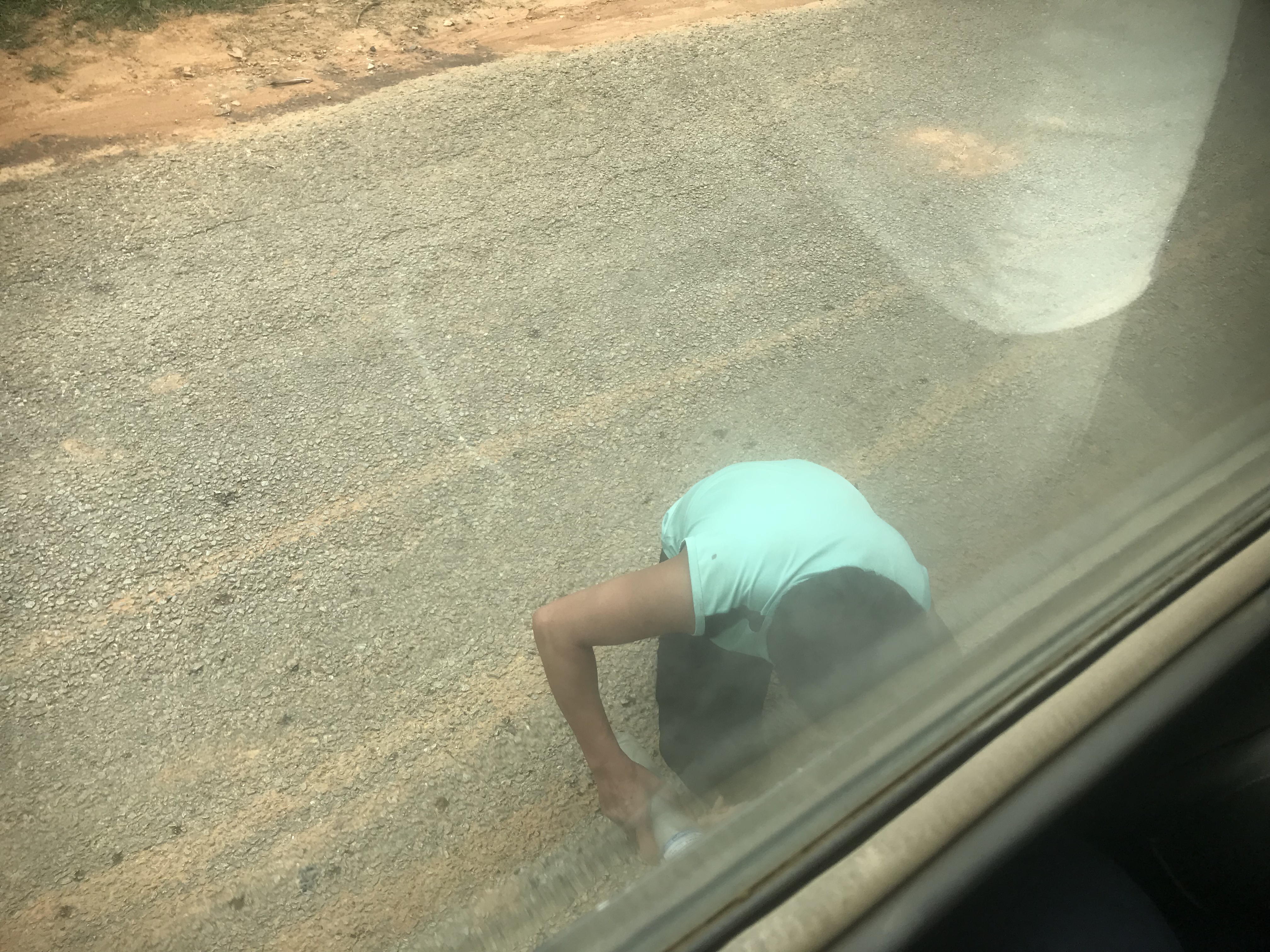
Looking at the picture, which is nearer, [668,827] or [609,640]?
[668,827]

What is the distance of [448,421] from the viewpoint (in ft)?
8.85

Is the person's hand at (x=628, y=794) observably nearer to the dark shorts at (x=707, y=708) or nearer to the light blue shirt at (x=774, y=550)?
the dark shorts at (x=707, y=708)

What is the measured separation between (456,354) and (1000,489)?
1779mm

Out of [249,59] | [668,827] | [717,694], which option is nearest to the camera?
[668,827]

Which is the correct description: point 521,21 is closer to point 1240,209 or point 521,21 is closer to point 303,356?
point 303,356

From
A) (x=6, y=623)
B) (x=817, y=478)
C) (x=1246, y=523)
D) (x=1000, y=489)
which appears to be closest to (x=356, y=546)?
(x=6, y=623)

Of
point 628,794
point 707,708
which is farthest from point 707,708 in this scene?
point 628,794

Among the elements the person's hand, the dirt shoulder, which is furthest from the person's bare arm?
the dirt shoulder

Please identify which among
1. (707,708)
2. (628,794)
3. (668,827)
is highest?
(668,827)

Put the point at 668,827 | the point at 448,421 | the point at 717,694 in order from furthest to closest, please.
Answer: the point at 448,421 → the point at 717,694 → the point at 668,827

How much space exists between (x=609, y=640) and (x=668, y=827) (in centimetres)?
34

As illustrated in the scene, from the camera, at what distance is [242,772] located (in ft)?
6.43

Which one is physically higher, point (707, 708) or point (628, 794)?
point (628, 794)

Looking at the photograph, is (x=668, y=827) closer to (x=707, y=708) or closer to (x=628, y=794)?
(x=628, y=794)
